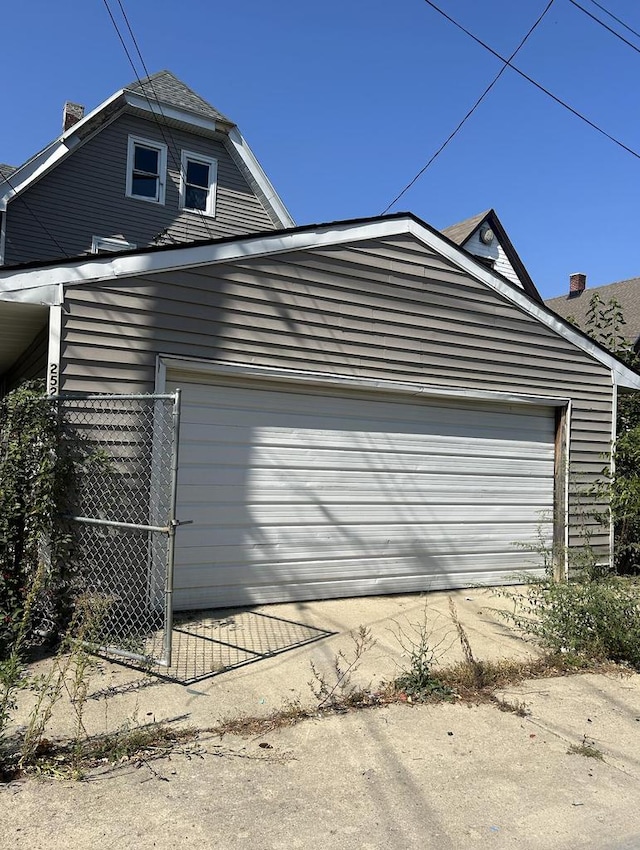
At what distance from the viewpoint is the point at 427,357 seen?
711 cm

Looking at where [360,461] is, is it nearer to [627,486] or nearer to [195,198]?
[627,486]

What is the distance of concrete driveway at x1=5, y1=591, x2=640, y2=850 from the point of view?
2.71m

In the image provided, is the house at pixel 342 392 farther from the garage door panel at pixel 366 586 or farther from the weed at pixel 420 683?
the weed at pixel 420 683

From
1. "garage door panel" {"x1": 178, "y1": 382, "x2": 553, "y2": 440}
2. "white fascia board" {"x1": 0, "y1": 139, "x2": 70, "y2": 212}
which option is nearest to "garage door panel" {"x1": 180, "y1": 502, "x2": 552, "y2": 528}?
"garage door panel" {"x1": 178, "y1": 382, "x2": 553, "y2": 440}

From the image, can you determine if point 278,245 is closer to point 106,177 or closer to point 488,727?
point 488,727

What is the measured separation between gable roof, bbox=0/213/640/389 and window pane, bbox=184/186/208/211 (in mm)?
7603

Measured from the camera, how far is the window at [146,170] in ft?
41.8

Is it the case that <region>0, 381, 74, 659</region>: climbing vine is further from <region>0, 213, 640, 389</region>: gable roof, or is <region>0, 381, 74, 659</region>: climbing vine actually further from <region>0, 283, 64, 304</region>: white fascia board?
<region>0, 213, 640, 389</region>: gable roof

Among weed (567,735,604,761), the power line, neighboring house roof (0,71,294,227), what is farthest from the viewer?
neighboring house roof (0,71,294,227)

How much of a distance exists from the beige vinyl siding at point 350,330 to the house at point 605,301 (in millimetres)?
9445

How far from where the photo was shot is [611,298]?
1711 centimetres

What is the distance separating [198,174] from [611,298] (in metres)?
10.9

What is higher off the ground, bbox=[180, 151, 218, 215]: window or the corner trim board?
bbox=[180, 151, 218, 215]: window

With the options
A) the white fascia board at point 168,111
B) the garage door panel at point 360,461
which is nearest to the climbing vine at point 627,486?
the garage door panel at point 360,461
